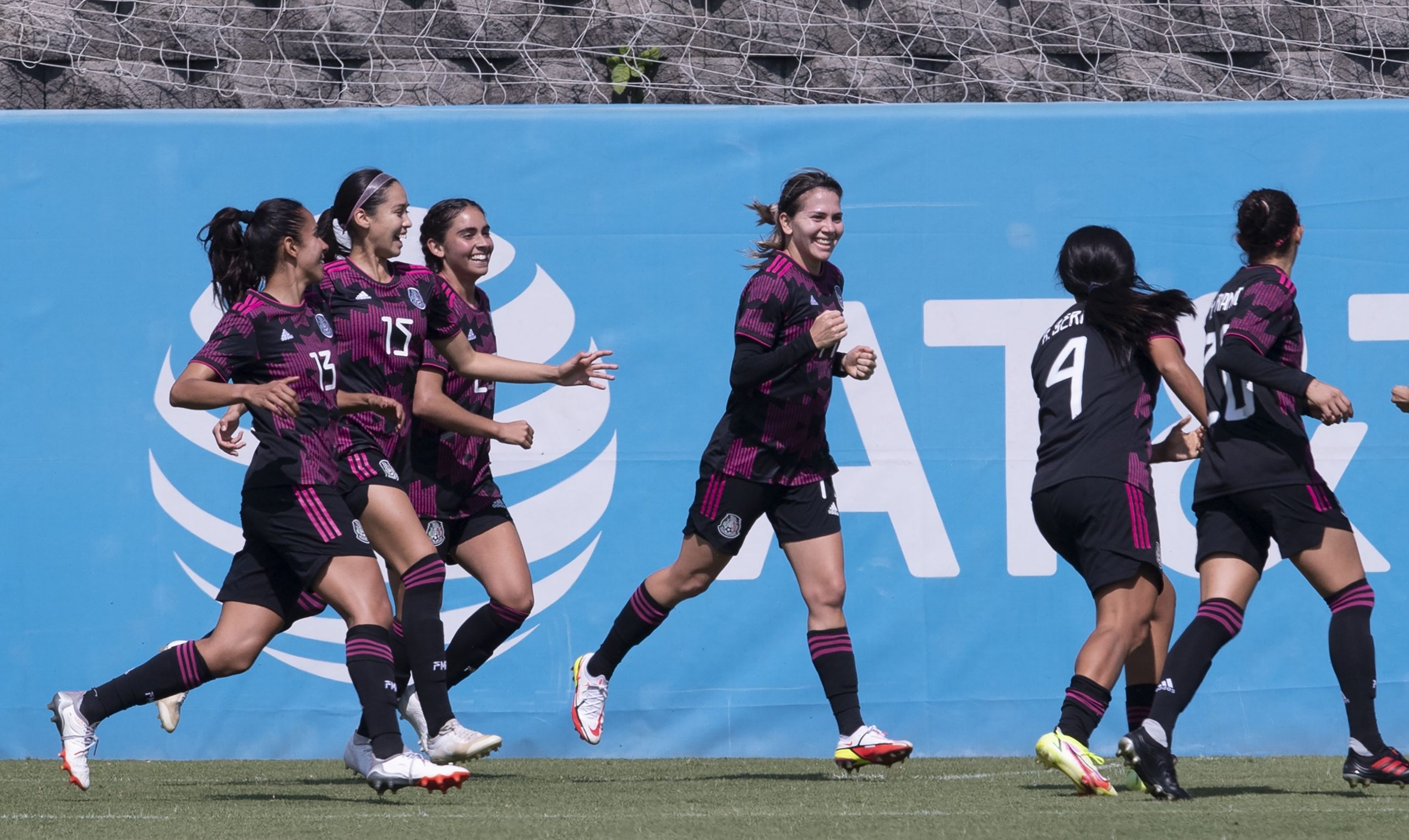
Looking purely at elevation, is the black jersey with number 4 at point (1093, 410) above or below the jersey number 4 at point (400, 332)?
below

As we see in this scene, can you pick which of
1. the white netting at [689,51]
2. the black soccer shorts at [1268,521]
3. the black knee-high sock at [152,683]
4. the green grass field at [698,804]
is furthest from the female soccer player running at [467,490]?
the black soccer shorts at [1268,521]

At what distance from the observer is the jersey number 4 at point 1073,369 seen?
184 inches

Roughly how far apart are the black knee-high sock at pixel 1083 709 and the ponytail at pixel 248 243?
2588 millimetres

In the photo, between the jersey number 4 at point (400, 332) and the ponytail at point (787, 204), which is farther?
the ponytail at point (787, 204)

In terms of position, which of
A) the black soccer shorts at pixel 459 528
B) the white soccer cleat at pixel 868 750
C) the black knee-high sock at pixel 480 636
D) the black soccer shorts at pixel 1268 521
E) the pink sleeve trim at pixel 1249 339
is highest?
the pink sleeve trim at pixel 1249 339

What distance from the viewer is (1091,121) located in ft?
21.3

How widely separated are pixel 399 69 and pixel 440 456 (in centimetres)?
250

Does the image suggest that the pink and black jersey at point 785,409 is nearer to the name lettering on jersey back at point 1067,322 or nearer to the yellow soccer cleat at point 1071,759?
the name lettering on jersey back at point 1067,322

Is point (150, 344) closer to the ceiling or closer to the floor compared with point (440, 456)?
closer to the ceiling

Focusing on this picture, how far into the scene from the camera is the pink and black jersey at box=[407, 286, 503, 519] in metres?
5.60

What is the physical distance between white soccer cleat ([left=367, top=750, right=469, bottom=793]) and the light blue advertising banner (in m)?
1.90

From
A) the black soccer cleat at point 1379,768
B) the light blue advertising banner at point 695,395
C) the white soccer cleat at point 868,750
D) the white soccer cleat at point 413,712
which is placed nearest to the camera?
the black soccer cleat at point 1379,768

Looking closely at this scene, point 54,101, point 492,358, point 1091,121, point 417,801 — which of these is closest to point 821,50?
point 1091,121

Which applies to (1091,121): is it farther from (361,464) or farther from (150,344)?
(150,344)
